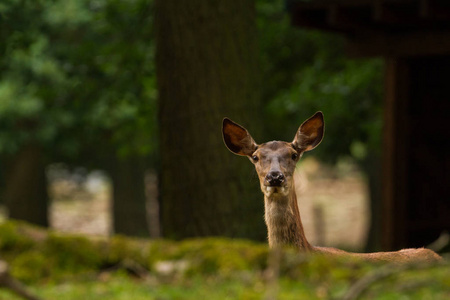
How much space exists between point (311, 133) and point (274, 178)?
41cm

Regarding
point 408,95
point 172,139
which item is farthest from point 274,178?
point 408,95

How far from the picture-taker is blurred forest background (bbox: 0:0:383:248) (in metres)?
7.88

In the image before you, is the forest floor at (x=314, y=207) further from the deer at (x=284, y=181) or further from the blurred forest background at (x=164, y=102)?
the deer at (x=284, y=181)

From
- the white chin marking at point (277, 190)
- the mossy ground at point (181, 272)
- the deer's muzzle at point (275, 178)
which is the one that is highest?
the deer's muzzle at point (275, 178)

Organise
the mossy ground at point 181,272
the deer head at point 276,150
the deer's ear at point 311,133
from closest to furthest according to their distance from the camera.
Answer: the mossy ground at point 181,272, the deer's ear at point 311,133, the deer head at point 276,150

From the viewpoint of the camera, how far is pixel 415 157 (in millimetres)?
12641

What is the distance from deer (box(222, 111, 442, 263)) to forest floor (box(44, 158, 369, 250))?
13739 mm

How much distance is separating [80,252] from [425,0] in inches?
283

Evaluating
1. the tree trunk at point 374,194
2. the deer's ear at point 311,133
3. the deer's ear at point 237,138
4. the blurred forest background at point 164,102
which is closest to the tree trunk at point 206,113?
the blurred forest background at point 164,102

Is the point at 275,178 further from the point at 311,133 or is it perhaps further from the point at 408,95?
the point at 408,95

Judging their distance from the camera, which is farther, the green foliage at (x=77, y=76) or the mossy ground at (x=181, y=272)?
the green foliage at (x=77, y=76)

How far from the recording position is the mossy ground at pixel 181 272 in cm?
292

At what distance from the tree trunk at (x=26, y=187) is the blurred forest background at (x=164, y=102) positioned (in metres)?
0.03

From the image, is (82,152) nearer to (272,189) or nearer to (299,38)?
(299,38)
